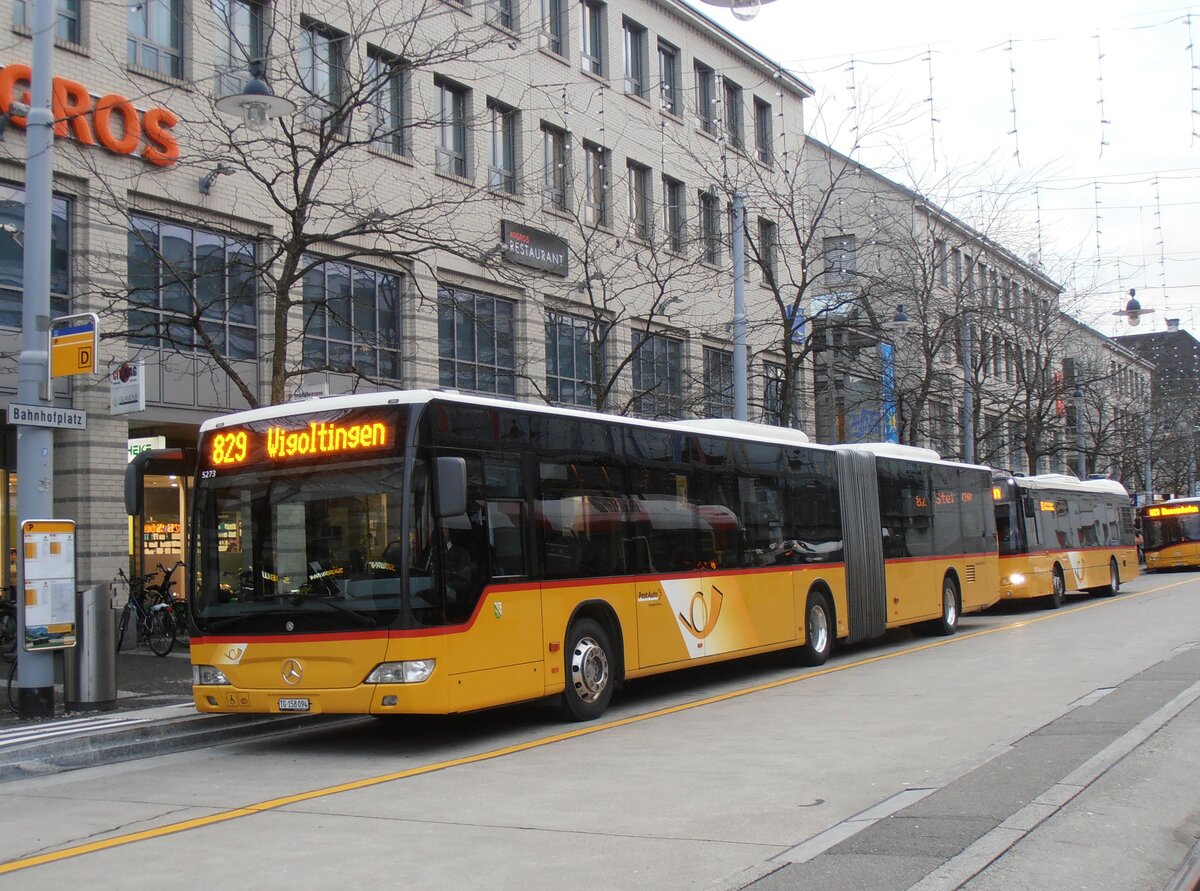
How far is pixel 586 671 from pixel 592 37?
72.8 ft

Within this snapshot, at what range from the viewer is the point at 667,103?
33.3 meters

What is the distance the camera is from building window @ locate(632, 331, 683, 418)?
30.2 meters

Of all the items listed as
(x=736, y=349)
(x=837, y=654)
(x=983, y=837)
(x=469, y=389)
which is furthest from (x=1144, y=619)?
(x=983, y=837)

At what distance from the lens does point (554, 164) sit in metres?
28.5

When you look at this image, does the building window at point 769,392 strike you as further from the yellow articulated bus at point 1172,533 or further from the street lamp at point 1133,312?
the yellow articulated bus at point 1172,533

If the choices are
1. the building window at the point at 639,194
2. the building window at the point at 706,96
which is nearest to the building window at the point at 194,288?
the building window at the point at 639,194

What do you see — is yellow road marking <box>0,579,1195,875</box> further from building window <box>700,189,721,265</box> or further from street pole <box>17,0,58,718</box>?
building window <box>700,189,721,265</box>

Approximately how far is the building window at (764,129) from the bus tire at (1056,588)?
48.1ft

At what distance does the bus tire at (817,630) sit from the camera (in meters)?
17.2

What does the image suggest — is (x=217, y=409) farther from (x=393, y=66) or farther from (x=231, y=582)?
(x=231, y=582)

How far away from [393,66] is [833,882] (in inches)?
491

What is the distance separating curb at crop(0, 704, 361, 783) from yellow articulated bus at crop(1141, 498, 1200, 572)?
40174mm

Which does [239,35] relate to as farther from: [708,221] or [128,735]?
[708,221]

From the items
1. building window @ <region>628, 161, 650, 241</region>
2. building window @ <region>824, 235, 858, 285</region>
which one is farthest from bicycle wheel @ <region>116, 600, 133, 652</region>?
building window @ <region>628, 161, 650, 241</region>
